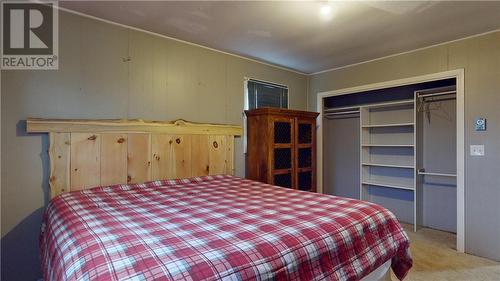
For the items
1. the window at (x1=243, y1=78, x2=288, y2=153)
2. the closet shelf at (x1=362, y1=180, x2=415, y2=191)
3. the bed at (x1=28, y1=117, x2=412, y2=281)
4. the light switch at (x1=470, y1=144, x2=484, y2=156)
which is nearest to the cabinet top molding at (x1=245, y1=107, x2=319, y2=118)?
the window at (x1=243, y1=78, x2=288, y2=153)

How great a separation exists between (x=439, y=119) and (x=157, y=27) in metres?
3.54

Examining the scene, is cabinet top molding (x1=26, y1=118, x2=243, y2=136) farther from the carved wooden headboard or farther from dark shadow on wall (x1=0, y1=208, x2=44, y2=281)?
dark shadow on wall (x1=0, y1=208, x2=44, y2=281)

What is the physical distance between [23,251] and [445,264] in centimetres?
360

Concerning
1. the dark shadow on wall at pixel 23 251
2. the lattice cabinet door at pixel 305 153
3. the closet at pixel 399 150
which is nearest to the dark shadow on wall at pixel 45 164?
the dark shadow on wall at pixel 23 251

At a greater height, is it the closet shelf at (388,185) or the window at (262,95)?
the window at (262,95)

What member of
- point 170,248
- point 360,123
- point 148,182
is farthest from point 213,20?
point 360,123

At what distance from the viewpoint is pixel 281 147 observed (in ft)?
10.4

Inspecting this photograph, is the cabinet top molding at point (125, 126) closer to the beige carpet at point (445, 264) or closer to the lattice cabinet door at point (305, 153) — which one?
the lattice cabinet door at point (305, 153)

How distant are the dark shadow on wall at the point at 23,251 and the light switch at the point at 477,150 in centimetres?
393

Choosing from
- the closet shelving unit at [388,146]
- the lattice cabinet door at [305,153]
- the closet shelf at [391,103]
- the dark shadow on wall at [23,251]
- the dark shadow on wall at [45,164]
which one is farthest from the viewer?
the closet shelving unit at [388,146]

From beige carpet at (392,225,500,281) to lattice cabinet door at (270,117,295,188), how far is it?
1437 mm

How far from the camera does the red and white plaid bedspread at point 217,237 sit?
940mm

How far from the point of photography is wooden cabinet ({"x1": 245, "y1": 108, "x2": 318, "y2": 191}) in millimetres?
3064

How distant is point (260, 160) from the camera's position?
10.2 feet
